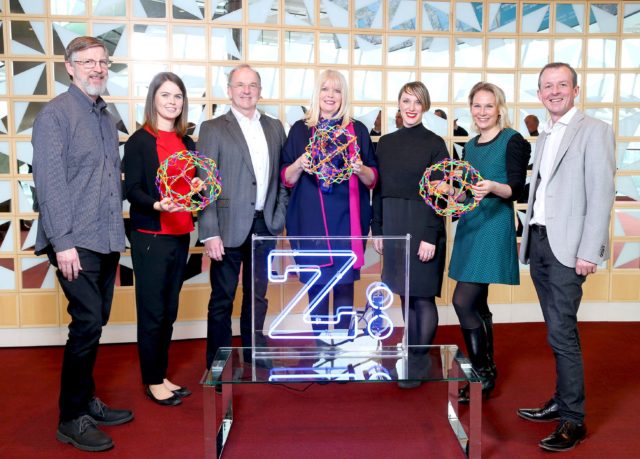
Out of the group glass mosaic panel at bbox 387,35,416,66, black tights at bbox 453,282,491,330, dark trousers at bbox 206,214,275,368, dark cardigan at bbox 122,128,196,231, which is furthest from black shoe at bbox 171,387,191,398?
glass mosaic panel at bbox 387,35,416,66

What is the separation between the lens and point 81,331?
8.84 feet

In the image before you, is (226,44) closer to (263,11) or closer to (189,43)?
(189,43)

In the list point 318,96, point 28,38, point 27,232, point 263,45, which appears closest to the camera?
point 318,96

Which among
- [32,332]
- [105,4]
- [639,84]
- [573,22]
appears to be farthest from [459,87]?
[32,332]

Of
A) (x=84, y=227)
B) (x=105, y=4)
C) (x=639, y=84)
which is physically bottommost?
(x=84, y=227)

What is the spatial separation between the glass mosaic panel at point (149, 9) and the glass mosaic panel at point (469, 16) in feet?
7.14

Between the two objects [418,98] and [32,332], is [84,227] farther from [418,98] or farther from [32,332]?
[32,332]

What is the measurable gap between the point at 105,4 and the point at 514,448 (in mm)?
3703

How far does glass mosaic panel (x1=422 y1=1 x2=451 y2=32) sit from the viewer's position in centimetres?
455

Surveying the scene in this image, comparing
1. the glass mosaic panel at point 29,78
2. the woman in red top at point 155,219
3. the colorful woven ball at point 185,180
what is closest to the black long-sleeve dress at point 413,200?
the colorful woven ball at point 185,180

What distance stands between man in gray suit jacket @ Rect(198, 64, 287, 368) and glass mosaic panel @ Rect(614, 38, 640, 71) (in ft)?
10.0

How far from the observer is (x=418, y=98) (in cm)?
311

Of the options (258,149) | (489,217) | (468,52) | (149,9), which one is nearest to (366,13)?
(468,52)

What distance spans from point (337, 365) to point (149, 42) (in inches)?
110
